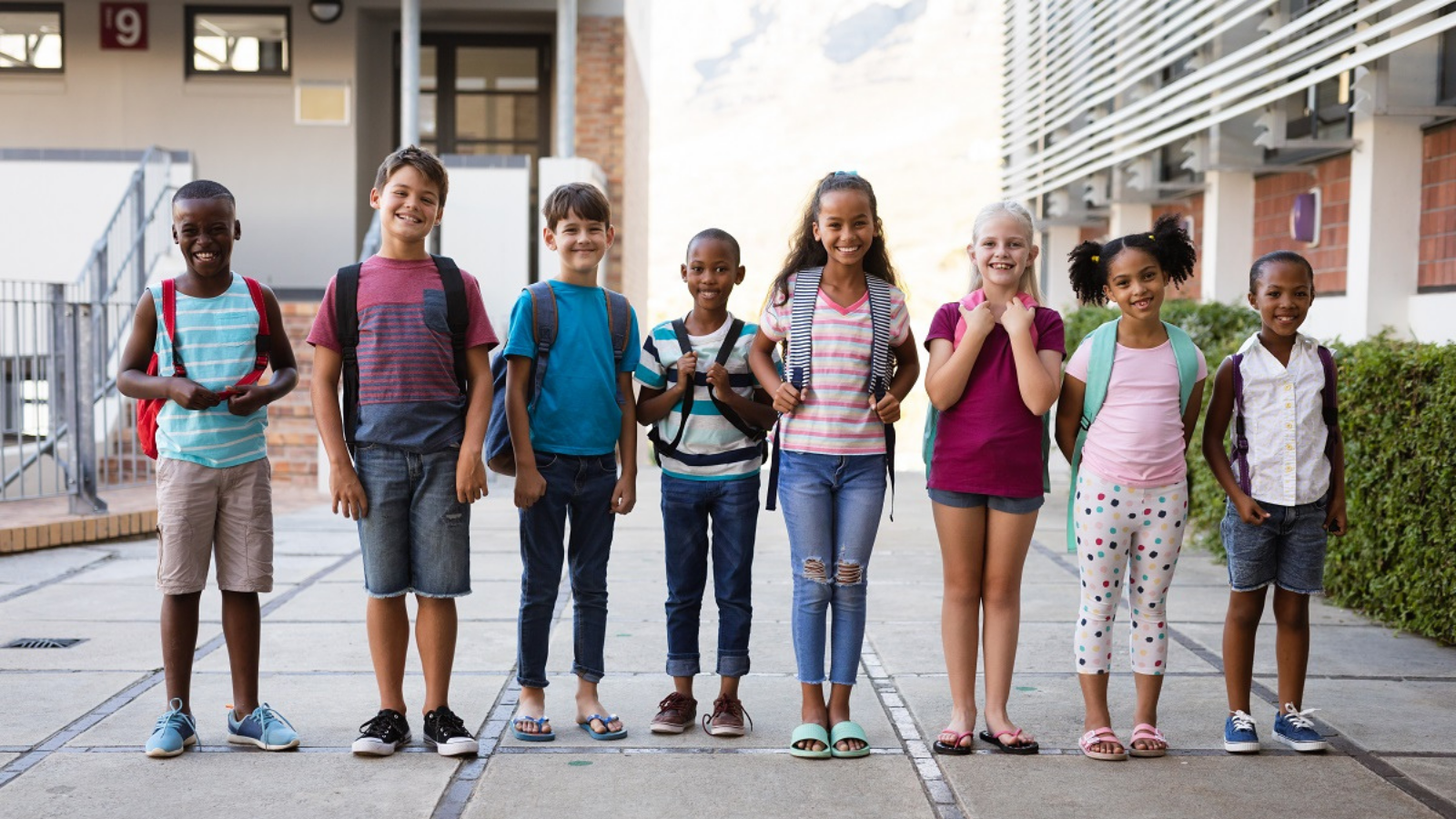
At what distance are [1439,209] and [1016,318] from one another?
645 cm

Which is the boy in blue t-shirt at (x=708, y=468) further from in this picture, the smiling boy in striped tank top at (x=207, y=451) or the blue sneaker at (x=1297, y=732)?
the blue sneaker at (x=1297, y=732)

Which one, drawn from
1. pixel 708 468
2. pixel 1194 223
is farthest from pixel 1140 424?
pixel 1194 223

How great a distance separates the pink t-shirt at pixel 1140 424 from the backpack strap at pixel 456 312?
1.86 meters

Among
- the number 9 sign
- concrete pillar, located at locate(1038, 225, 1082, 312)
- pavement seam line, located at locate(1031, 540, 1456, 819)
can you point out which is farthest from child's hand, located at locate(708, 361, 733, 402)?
concrete pillar, located at locate(1038, 225, 1082, 312)

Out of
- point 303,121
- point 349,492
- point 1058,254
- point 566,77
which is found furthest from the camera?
point 1058,254

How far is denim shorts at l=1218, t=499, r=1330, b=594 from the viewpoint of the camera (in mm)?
4277

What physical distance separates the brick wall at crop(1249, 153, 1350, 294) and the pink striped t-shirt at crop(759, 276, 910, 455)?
7087mm

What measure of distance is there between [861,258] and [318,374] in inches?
65.2

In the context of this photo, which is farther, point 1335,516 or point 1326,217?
point 1326,217

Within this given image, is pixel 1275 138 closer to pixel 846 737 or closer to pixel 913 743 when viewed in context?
pixel 913 743

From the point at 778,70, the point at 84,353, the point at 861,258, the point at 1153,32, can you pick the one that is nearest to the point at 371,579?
the point at 861,258

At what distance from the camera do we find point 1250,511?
14.0 feet

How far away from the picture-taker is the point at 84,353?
864 cm

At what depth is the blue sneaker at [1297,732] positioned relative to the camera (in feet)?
13.7
